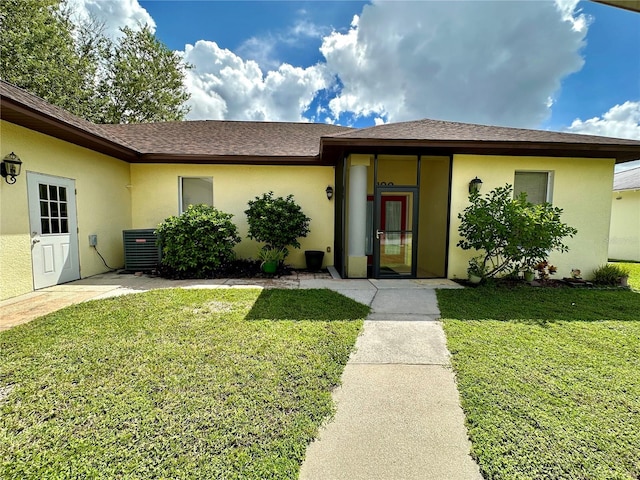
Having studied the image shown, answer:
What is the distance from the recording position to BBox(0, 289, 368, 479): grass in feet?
5.63

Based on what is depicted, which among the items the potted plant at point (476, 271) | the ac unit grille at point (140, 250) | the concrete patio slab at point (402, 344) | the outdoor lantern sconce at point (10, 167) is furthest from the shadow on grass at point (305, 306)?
the outdoor lantern sconce at point (10, 167)

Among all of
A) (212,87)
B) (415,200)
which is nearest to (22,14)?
(212,87)

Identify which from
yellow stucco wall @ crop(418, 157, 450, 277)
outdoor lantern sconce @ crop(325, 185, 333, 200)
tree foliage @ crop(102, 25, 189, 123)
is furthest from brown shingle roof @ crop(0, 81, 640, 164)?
tree foliage @ crop(102, 25, 189, 123)

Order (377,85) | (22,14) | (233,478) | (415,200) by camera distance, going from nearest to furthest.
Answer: (233,478) → (415,200) → (377,85) → (22,14)

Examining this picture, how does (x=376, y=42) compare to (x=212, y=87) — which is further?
(x=212, y=87)

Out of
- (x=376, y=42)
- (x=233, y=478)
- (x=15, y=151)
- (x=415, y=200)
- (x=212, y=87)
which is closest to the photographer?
(x=233, y=478)

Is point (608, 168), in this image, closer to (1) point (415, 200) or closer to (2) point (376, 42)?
(1) point (415, 200)

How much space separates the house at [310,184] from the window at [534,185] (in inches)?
1.3

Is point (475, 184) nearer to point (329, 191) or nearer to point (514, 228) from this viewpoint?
point (514, 228)

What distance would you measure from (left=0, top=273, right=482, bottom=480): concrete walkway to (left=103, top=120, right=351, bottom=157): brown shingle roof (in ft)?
15.9

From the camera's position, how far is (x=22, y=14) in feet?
41.1

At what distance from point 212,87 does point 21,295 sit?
16308 millimetres

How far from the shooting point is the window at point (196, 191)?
27.1 ft

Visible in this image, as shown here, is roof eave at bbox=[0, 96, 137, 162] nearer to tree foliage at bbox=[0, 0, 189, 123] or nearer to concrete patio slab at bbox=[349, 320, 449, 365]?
concrete patio slab at bbox=[349, 320, 449, 365]
